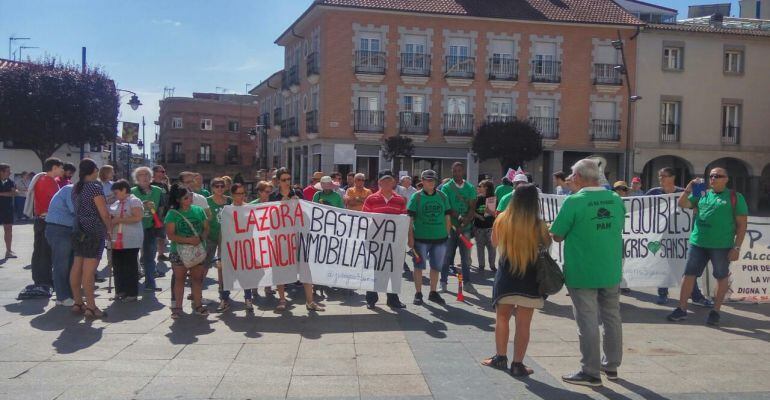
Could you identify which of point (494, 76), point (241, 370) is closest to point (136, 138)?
point (494, 76)

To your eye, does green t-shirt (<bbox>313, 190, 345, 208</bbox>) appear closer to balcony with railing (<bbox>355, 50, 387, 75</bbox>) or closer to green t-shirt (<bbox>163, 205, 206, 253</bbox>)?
green t-shirt (<bbox>163, 205, 206, 253</bbox>)

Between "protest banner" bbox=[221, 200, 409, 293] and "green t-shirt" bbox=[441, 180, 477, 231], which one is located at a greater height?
"green t-shirt" bbox=[441, 180, 477, 231]

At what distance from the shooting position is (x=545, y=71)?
3775 centimetres

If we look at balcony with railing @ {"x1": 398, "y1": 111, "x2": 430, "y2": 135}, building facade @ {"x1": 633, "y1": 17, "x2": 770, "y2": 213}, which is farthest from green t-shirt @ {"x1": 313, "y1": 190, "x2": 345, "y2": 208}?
building facade @ {"x1": 633, "y1": 17, "x2": 770, "y2": 213}

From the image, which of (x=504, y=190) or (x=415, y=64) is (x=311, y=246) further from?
(x=415, y=64)

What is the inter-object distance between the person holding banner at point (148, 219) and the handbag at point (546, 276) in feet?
21.6

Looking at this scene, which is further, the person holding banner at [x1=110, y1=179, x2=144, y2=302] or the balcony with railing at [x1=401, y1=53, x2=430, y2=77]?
the balcony with railing at [x1=401, y1=53, x2=430, y2=77]

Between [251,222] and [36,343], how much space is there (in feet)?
9.57

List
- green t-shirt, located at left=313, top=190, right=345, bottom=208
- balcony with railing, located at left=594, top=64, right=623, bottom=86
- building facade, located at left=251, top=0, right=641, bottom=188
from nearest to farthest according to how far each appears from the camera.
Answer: green t-shirt, located at left=313, top=190, right=345, bottom=208, building facade, located at left=251, top=0, right=641, bottom=188, balcony with railing, located at left=594, top=64, right=623, bottom=86

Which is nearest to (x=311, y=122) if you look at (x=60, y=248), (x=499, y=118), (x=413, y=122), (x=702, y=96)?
(x=413, y=122)

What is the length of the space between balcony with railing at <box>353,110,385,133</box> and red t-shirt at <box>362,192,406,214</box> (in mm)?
27436

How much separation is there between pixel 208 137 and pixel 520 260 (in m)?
71.7

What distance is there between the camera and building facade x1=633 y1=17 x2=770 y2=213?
1490 inches

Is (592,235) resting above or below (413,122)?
below
